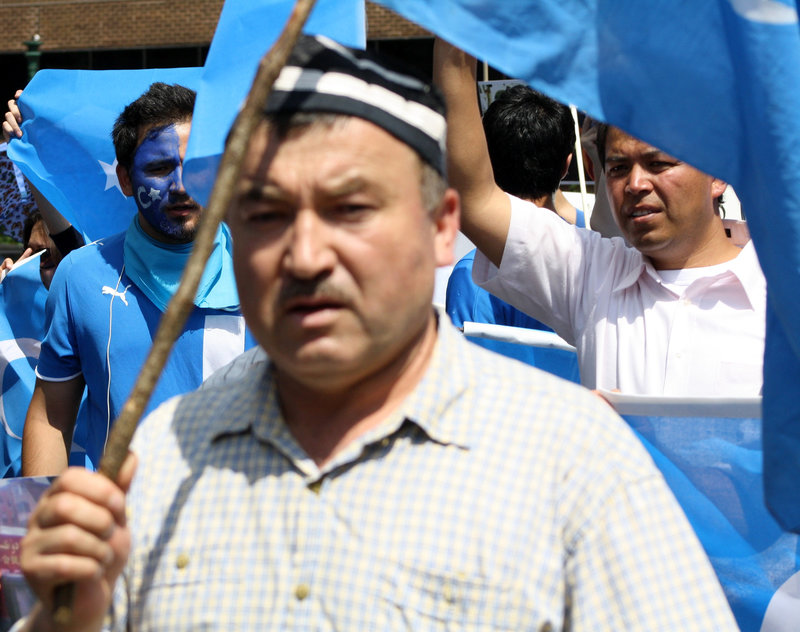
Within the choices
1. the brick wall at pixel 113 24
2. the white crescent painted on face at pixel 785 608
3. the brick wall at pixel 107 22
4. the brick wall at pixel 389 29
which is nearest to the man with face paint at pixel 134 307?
the white crescent painted on face at pixel 785 608

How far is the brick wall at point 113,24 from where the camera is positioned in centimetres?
2389

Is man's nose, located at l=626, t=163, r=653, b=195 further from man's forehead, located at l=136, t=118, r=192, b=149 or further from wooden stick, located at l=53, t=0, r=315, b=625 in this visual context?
wooden stick, located at l=53, t=0, r=315, b=625

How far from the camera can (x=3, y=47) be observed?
83.3ft

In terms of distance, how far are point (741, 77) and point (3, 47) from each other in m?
25.8

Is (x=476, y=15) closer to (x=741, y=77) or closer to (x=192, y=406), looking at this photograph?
(x=741, y=77)

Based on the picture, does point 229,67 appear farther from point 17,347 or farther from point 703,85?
point 17,347

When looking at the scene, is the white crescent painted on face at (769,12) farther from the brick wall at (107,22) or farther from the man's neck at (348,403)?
the brick wall at (107,22)

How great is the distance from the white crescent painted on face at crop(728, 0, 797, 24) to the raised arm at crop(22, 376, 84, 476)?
2.83 metres

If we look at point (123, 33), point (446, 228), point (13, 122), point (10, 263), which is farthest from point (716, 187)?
point (123, 33)

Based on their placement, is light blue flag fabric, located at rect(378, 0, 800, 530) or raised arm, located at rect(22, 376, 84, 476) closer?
light blue flag fabric, located at rect(378, 0, 800, 530)

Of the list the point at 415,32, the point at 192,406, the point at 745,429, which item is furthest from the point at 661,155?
the point at 415,32

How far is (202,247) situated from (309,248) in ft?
0.51

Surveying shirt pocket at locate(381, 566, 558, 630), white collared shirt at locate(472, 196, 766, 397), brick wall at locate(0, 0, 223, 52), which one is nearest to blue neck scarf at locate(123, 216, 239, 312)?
white collared shirt at locate(472, 196, 766, 397)

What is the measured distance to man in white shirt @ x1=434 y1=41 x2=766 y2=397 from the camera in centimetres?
301
